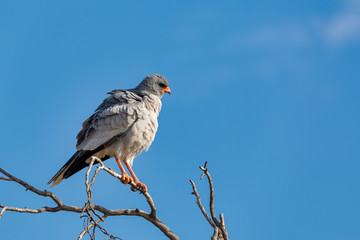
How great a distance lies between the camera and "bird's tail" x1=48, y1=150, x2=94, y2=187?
6520 mm

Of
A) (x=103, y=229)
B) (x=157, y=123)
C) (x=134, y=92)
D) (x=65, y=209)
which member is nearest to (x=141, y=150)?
(x=157, y=123)

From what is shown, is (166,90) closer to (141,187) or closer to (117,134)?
(117,134)

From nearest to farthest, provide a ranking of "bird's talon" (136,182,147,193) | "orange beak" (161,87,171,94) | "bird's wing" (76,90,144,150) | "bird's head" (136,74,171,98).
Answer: "bird's talon" (136,182,147,193) → "bird's wing" (76,90,144,150) → "bird's head" (136,74,171,98) → "orange beak" (161,87,171,94)

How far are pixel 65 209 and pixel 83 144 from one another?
127cm

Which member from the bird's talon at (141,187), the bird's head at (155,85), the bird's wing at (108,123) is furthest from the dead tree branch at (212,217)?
the bird's head at (155,85)

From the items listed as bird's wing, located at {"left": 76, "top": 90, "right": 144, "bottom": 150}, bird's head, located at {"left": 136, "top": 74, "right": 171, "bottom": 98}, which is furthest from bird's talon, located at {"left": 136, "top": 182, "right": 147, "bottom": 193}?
bird's head, located at {"left": 136, "top": 74, "right": 171, "bottom": 98}

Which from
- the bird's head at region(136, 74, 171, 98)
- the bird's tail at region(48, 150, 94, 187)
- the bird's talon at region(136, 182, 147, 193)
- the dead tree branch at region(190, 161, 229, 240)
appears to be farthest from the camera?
the bird's head at region(136, 74, 171, 98)

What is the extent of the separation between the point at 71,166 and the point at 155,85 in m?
2.04

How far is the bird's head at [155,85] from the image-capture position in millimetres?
7633

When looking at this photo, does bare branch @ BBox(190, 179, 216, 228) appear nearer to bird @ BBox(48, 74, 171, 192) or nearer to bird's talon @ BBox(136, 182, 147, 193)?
bird's talon @ BBox(136, 182, 147, 193)

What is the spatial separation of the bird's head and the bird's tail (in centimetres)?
159

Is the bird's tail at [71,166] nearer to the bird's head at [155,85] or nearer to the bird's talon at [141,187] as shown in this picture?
the bird's talon at [141,187]

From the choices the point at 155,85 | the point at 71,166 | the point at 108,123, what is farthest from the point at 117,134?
the point at 155,85

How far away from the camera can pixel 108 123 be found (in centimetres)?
670
